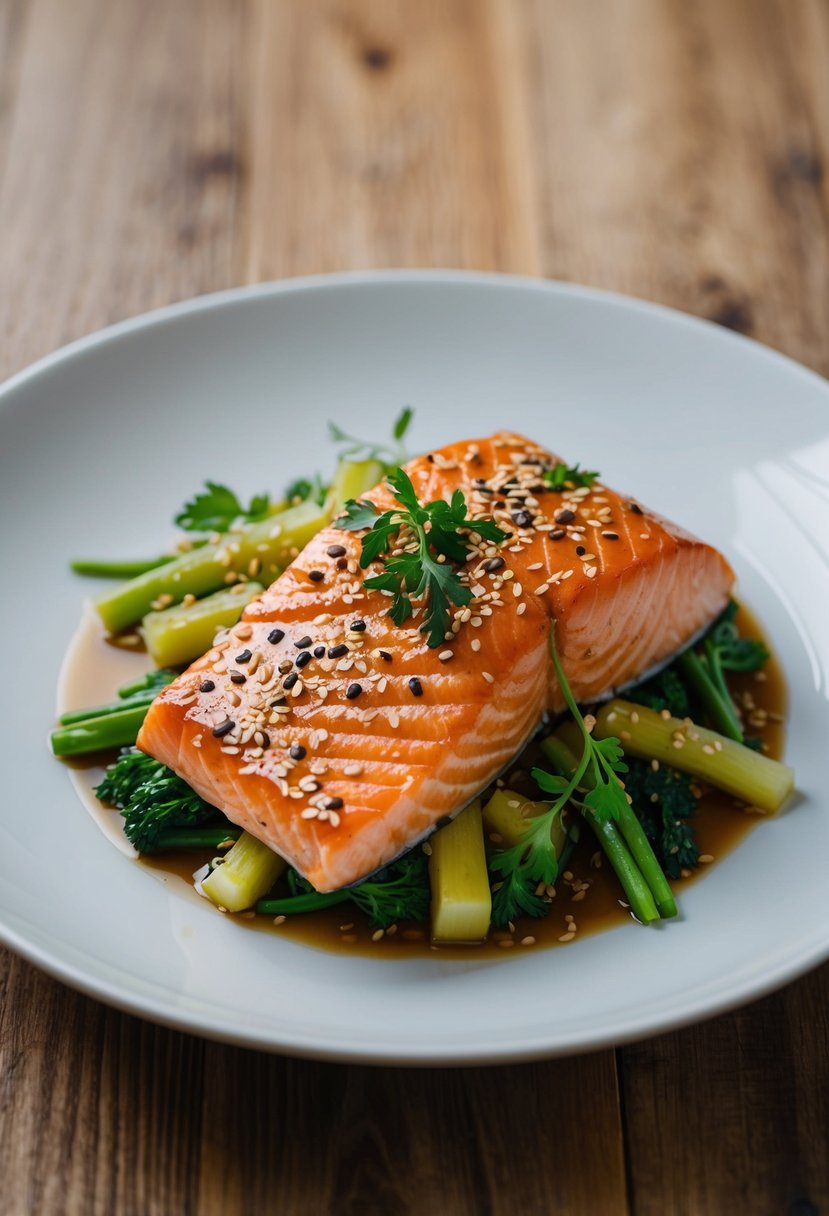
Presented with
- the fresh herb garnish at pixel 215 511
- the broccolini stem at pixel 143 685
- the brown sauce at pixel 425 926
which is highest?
the fresh herb garnish at pixel 215 511

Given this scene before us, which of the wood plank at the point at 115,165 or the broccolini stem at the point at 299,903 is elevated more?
the wood plank at the point at 115,165

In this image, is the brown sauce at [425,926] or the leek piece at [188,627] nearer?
the brown sauce at [425,926]

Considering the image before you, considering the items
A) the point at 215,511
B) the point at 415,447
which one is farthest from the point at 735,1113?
the point at 415,447

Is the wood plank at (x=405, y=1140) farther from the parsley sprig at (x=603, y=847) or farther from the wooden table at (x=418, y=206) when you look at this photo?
the parsley sprig at (x=603, y=847)

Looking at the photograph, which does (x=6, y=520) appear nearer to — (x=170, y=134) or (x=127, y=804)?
(x=127, y=804)

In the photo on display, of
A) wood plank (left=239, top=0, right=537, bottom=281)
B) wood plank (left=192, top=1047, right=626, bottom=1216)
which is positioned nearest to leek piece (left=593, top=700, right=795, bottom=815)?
wood plank (left=192, top=1047, right=626, bottom=1216)

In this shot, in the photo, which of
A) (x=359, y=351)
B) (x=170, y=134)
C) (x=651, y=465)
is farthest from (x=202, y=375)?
(x=170, y=134)

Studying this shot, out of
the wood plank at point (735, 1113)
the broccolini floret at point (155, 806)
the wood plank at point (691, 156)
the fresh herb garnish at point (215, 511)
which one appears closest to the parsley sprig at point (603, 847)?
the wood plank at point (735, 1113)
